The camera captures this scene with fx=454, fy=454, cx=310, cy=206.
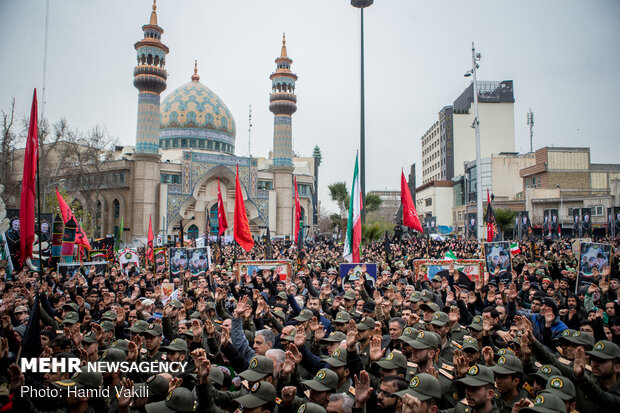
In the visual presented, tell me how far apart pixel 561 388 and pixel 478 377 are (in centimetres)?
59

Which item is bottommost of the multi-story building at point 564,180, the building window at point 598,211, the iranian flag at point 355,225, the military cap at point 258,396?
the military cap at point 258,396

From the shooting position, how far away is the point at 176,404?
3420mm

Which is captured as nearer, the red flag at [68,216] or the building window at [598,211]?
the red flag at [68,216]

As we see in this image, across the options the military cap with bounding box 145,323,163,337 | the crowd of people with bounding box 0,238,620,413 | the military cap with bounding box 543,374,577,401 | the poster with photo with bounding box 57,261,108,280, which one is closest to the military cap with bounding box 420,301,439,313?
the crowd of people with bounding box 0,238,620,413

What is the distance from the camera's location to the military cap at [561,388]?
11.0 ft

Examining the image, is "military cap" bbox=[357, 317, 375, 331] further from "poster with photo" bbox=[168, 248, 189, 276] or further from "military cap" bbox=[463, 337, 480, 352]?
"poster with photo" bbox=[168, 248, 189, 276]

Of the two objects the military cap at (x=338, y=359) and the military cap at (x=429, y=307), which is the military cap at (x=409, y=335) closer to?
the military cap at (x=338, y=359)

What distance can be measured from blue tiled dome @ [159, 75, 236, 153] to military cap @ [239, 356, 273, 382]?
155 ft

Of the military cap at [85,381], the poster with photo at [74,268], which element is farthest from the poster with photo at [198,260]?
the military cap at [85,381]

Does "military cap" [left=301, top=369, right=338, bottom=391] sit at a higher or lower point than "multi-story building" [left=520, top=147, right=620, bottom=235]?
lower

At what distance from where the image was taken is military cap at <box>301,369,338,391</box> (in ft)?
12.2

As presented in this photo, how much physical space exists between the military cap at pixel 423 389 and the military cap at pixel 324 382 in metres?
0.55

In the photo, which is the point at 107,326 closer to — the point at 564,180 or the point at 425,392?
the point at 425,392

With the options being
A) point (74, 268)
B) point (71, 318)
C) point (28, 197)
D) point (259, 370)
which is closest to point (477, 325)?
point (259, 370)
